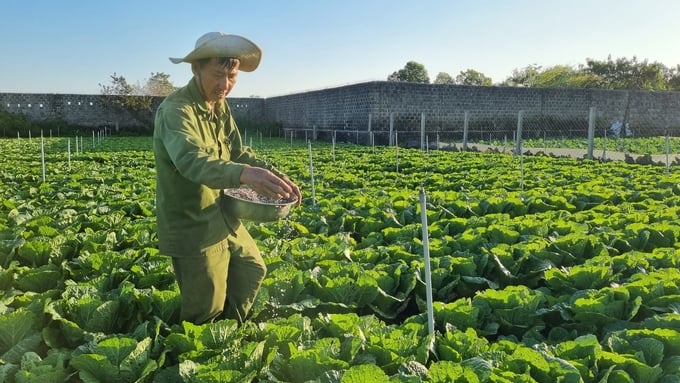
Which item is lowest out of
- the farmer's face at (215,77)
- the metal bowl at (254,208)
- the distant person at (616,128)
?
the metal bowl at (254,208)

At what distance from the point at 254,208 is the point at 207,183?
1.27ft

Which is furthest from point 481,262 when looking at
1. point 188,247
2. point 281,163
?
point 281,163

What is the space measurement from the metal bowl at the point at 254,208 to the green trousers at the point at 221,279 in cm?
18

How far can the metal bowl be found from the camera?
2277 mm

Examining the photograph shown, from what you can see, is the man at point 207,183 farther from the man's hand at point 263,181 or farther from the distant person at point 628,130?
the distant person at point 628,130

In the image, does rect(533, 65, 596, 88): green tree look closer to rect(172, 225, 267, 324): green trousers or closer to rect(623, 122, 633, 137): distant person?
rect(623, 122, 633, 137): distant person

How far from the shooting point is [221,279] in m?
2.52

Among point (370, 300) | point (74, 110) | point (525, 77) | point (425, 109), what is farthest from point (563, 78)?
point (370, 300)

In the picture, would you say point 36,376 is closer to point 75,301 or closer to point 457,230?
point 75,301

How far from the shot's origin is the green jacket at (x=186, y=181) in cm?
216

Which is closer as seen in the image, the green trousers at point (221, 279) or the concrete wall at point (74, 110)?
the green trousers at point (221, 279)

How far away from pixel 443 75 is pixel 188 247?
73.3 m

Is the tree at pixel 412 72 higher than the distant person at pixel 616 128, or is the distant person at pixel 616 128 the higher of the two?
the tree at pixel 412 72

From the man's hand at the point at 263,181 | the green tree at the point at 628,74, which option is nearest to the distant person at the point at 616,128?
the green tree at the point at 628,74
